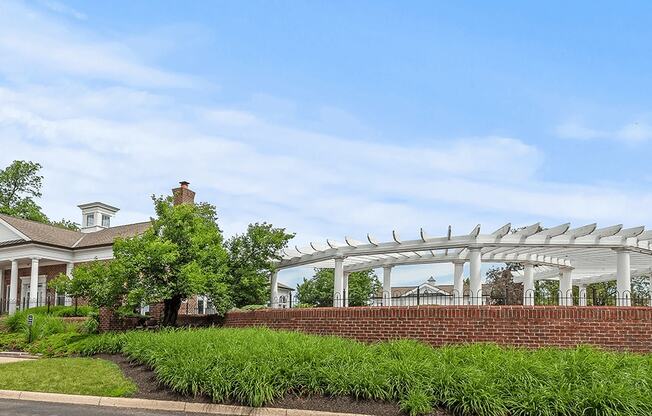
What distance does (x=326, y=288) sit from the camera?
136 feet

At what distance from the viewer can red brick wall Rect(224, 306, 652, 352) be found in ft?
38.9

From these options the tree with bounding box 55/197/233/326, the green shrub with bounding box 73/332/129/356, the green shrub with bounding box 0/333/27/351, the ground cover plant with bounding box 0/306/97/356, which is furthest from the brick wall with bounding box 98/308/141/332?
the green shrub with bounding box 0/333/27/351

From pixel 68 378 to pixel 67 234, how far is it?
25137 mm

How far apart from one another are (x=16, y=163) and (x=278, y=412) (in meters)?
47.7

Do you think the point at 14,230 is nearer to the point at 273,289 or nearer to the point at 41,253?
the point at 41,253

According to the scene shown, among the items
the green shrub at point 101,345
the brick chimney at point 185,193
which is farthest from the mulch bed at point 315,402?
the brick chimney at point 185,193

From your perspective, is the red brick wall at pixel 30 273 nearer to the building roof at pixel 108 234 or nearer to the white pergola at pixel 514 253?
the building roof at pixel 108 234

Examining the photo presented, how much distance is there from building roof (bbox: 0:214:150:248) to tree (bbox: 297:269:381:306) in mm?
12084

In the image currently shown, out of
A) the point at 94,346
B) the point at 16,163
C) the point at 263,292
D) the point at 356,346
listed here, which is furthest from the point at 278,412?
the point at 16,163

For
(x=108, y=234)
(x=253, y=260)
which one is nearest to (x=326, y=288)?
(x=108, y=234)

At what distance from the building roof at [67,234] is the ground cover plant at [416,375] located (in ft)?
71.1

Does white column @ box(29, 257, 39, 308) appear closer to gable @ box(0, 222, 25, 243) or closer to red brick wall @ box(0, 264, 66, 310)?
red brick wall @ box(0, 264, 66, 310)

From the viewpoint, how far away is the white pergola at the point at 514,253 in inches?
658

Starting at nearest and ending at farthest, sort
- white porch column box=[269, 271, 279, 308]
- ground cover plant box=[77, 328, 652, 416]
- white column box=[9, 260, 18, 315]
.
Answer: ground cover plant box=[77, 328, 652, 416], white porch column box=[269, 271, 279, 308], white column box=[9, 260, 18, 315]
